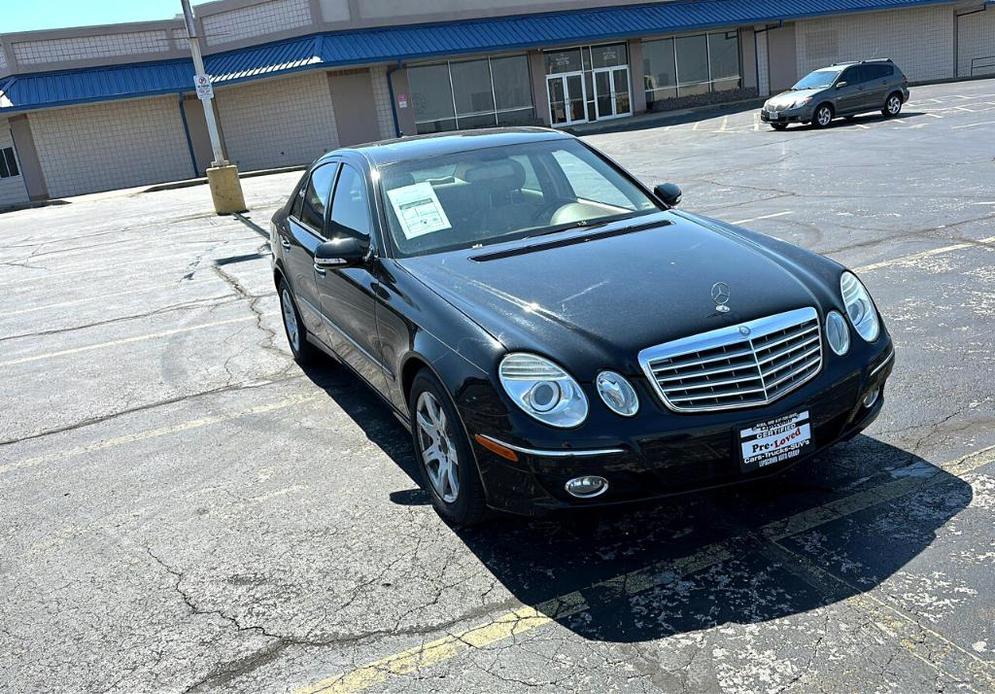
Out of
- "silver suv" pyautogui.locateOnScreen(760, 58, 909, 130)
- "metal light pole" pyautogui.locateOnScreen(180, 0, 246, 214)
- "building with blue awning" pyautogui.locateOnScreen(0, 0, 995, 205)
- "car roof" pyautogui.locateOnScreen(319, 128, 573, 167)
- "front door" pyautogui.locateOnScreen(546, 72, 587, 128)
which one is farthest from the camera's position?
"front door" pyautogui.locateOnScreen(546, 72, 587, 128)

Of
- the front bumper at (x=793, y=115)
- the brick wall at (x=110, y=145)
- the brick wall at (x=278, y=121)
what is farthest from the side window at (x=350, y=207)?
the brick wall at (x=110, y=145)

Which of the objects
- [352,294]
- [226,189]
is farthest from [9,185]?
[352,294]

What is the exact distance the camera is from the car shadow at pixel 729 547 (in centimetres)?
323

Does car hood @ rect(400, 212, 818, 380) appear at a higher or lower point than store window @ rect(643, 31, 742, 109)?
lower

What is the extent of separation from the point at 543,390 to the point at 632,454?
1.36 feet

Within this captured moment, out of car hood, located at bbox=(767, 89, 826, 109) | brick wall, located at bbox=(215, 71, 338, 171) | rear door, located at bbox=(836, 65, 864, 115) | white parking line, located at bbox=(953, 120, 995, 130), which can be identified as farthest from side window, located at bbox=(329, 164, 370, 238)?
brick wall, located at bbox=(215, 71, 338, 171)

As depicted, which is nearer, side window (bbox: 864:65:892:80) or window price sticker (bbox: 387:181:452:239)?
window price sticker (bbox: 387:181:452:239)

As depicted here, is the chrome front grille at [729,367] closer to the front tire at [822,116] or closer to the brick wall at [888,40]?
the front tire at [822,116]

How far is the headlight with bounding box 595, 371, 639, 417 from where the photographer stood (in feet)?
11.1

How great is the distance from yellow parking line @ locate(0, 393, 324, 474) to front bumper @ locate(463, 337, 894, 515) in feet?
9.25

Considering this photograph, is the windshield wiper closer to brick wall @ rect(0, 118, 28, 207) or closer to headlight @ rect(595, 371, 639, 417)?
headlight @ rect(595, 371, 639, 417)

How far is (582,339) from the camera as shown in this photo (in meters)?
3.51

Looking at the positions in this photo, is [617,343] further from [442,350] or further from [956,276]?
[956,276]

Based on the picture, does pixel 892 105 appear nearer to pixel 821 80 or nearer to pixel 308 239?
pixel 821 80
